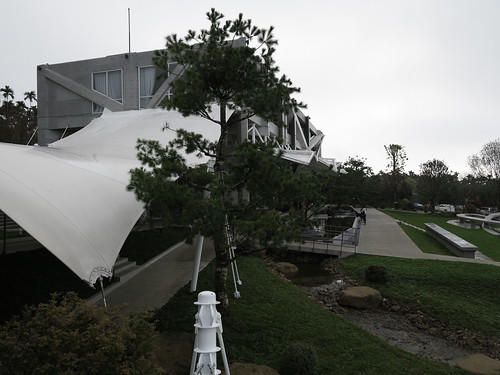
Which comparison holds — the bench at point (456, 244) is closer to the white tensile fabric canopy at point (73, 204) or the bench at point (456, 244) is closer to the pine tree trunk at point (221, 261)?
the pine tree trunk at point (221, 261)

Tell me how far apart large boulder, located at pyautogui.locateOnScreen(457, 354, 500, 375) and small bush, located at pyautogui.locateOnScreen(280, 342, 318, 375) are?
11.9 ft

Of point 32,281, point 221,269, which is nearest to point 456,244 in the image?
point 221,269

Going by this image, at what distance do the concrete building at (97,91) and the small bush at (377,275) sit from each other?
41.2 feet

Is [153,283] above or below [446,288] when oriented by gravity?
Answer: above

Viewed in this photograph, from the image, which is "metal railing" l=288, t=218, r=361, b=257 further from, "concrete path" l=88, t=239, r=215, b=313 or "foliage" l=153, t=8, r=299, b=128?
"foliage" l=153, t=8, r=299, b=128

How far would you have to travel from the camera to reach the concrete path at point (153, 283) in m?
8.09

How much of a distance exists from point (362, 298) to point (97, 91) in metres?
24.0

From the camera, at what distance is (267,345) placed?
6277 mm

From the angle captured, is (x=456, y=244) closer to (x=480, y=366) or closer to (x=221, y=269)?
Result: (x=480, y=366)

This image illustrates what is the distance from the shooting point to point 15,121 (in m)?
35.7

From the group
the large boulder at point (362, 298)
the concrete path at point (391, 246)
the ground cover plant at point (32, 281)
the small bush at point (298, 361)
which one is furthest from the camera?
the concrete path at point (391, 246)

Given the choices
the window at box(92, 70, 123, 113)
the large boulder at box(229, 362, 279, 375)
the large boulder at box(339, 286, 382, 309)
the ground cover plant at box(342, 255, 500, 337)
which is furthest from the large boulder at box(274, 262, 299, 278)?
the window at box(92, 70, 123, 113)

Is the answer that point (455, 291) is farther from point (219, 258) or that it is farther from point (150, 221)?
point (150, 221)

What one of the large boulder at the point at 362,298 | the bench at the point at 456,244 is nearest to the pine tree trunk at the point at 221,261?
the large boulder at the point at 362,298
